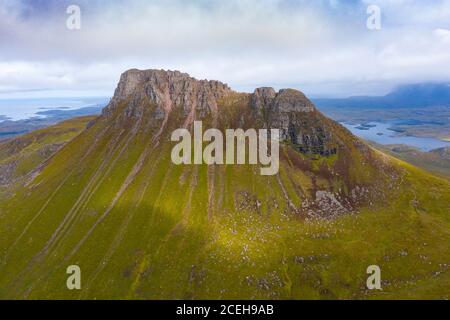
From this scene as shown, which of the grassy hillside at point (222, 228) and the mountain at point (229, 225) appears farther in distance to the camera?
the mountain at point (229, 225)

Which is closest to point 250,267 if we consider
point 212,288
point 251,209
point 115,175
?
point 212,288

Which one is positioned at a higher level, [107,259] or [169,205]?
[169,205]

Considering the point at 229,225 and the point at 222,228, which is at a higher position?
the point at 229,225

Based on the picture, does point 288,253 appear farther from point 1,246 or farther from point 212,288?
point 1,246

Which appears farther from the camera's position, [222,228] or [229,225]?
[229,225]
